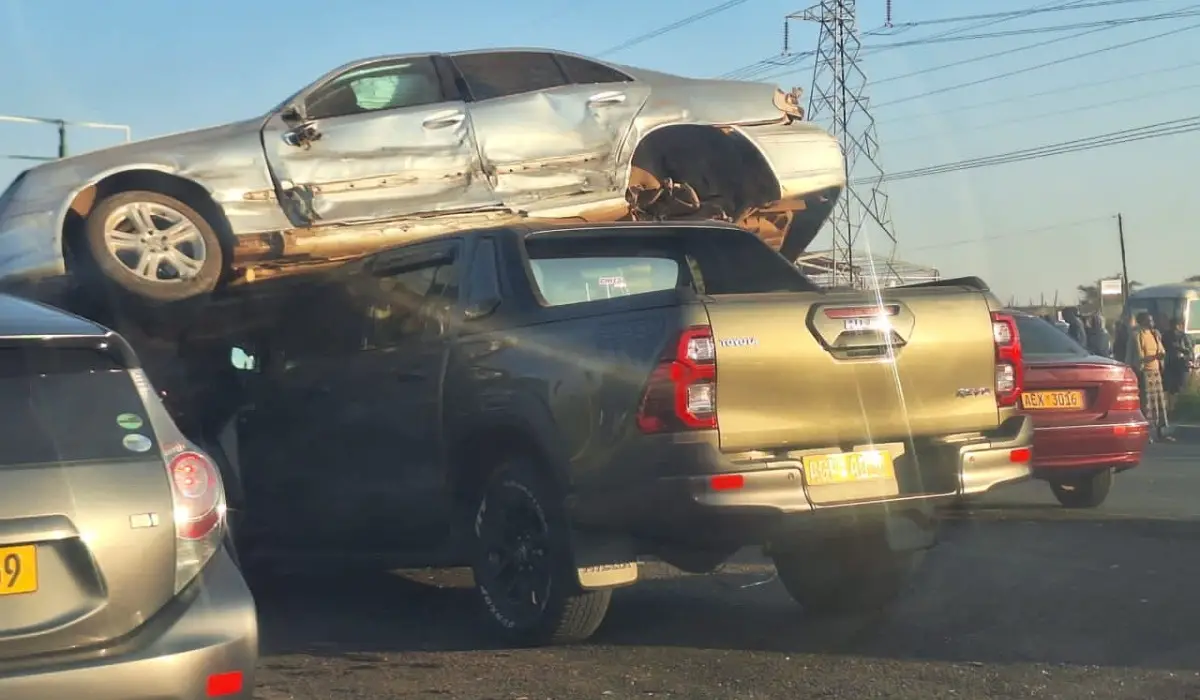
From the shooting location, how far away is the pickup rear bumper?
5422mm

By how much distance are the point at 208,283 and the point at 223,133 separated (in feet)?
2.85

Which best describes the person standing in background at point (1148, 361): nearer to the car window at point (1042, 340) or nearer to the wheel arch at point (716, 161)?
the car window at point (1042, 340)

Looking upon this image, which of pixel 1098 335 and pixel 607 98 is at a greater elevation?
pixel 607 98

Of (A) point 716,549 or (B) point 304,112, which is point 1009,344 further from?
(B) point 304,112

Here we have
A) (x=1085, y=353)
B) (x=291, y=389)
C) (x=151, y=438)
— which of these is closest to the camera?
(x=151, y=438)

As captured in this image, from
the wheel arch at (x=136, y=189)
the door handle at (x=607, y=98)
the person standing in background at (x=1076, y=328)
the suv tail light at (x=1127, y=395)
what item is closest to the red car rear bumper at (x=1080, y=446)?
the suv tail light at (x=1127, y=395)

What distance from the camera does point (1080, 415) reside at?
9.89 metres

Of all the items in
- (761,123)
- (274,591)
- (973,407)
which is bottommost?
(274,591)

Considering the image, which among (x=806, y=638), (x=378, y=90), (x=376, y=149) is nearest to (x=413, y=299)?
(x=376, y=149)

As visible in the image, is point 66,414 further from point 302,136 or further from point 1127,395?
point 1127,395

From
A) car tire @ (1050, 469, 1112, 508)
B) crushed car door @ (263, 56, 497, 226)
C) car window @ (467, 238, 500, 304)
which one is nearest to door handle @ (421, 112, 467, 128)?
crushed car door @ (263, 56, 497, 226)

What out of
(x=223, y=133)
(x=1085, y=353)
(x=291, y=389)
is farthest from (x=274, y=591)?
(x=1085, y=353)

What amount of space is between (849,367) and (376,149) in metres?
3.62

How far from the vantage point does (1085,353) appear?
34.5 ft
